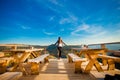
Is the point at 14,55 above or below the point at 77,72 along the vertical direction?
above

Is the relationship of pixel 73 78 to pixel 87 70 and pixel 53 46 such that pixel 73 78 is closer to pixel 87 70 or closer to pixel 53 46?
pixel 87 70

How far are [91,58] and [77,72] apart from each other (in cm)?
88

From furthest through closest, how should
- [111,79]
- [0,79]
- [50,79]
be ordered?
[50,79]
[111,79]
[0,79]

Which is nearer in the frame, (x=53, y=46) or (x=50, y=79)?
(x=50, y=79)

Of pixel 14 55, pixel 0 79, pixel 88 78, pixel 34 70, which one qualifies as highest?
pixel 14 55

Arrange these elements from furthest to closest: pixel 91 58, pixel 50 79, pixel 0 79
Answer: pixel 91 58
pixel 50 79
pixel 0 79

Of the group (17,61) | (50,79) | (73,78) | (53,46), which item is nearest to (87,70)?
(73,78)

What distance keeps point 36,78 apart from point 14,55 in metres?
1.69

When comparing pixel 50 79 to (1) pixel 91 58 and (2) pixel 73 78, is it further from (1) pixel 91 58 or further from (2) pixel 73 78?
(1) pixel 91 58

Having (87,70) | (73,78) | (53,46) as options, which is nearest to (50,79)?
(73,78)

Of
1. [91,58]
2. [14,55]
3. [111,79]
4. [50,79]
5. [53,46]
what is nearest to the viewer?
[111,79]

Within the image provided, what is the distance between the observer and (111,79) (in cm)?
237

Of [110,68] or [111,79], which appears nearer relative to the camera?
[111,79]

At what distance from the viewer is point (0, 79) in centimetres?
202
